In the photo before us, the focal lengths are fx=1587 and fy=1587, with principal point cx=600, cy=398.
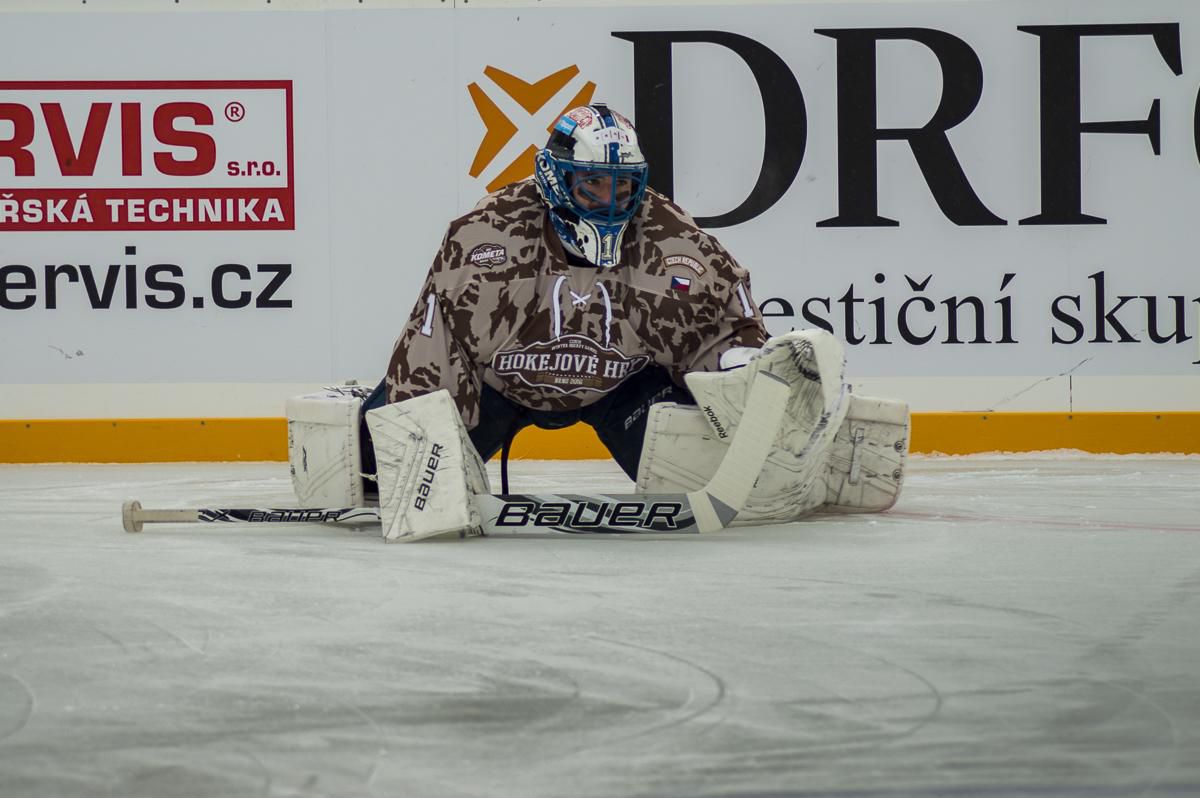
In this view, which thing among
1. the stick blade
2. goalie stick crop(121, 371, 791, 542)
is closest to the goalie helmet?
goalie stick crop(121, 371, 791, 542)

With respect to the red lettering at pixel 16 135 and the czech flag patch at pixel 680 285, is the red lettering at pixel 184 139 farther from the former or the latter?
the czech flag patch at pixel 680 285

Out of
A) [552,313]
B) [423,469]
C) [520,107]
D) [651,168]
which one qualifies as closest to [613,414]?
[552,313]

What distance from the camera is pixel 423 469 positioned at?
11.3 ft

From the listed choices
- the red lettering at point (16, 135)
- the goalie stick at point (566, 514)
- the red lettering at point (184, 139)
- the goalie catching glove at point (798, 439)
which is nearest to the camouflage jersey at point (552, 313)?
the goalie catching glove at point (798, 439)

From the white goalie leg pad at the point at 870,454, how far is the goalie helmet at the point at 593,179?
711 mm

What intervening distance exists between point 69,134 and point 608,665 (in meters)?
4.82

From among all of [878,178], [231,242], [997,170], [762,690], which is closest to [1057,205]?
[997,170]

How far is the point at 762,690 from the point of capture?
1897 mm

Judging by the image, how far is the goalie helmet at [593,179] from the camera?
3736mm

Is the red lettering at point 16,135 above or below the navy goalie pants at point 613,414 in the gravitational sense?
above

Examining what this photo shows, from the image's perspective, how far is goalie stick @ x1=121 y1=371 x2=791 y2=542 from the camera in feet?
11.5

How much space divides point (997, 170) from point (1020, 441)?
3.44ft

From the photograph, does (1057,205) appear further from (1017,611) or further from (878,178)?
(1017,611)

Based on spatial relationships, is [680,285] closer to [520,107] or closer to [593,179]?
[593,179]
